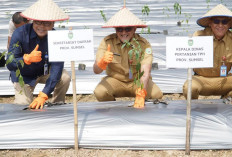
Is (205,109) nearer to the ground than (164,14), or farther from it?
nearer to the ground

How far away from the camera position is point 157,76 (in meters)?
4.02

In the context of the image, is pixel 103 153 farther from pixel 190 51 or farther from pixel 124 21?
pixel 124 21

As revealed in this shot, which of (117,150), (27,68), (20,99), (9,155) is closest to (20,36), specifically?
(27,68)

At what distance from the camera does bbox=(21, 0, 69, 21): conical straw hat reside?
Result: 271 cm

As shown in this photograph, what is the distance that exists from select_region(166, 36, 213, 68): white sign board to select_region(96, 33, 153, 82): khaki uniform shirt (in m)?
0.76

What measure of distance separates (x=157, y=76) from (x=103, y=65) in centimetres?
140

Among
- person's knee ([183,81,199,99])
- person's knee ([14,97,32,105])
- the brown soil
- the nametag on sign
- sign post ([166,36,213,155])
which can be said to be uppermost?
sign post ([166,36,213,155])

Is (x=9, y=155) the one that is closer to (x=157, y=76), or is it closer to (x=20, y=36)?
(x=20, y=36)

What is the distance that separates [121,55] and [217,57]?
2.62 ft

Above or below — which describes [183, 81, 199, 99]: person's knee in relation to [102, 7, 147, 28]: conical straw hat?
below

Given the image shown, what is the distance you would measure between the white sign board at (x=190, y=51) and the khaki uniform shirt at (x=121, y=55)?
763mm

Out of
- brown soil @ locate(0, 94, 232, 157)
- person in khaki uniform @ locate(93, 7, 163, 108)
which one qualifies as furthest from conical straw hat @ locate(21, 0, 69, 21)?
brown soil @ locate(0, 94, 232, 157)

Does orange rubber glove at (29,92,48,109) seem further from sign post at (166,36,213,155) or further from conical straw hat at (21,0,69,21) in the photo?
Answer: sign post at (166,36,213,155)

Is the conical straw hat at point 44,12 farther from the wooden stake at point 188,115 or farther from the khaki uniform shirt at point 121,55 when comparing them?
the wooden stake at point 188,115
